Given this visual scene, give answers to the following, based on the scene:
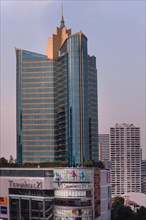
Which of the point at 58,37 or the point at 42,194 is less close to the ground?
the point at 58,37

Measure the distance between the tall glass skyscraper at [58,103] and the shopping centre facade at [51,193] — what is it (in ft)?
88.0

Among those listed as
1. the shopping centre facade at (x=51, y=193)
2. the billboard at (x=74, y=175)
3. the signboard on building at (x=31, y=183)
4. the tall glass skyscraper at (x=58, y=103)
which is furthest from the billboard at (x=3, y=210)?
the tall glass skyscraper at (x=58, y=103)

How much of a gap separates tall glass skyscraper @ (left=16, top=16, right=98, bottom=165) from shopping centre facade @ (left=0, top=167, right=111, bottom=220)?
88.0 feet

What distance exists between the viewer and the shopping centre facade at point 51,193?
72.2 meters

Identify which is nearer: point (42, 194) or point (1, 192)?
point (42, 194)

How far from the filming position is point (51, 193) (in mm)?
74500

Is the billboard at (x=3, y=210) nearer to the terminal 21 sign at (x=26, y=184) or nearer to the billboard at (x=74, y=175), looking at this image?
the terminal 21 sign at (x=26, y=184)

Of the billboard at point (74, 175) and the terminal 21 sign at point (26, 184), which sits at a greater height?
the billboard at point (74, 175)

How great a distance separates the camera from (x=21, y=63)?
4520 inches

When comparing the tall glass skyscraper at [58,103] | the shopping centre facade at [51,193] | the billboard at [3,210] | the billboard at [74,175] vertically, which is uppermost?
the tall glass skyscraper at [58,103]

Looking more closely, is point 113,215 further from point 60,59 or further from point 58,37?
point 58,37

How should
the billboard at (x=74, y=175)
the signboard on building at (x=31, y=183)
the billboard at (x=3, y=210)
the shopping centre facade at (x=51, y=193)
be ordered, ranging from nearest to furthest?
the shopping centre facade at (x=51, y=193) → the billboard at (x=74, y=175) → the signboard on building at (x=31, y=183) → the billboard at (x=3, y=210)

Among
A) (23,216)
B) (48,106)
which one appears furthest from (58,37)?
(23,216)

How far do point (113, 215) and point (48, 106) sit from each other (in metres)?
31.8
